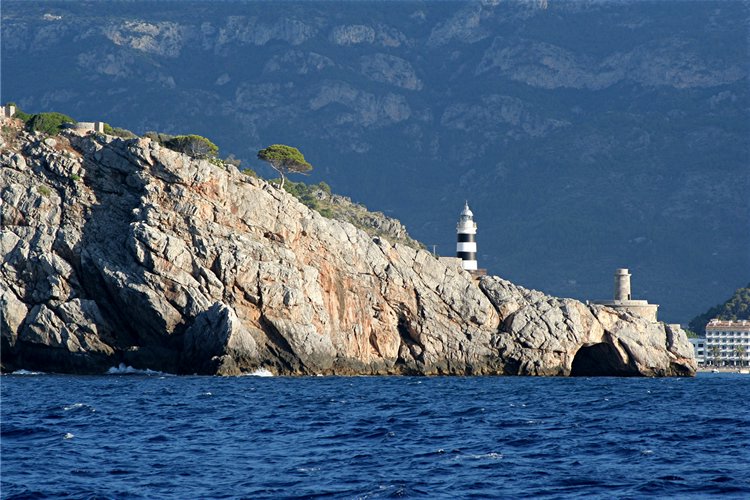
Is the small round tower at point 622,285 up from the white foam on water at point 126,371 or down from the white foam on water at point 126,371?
up

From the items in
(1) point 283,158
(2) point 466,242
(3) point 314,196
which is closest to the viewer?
(2) point 466,242

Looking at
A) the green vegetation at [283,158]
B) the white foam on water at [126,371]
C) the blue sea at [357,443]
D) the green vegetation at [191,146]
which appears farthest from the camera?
the green vegetation at [283,158]

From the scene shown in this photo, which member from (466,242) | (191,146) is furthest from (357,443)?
(191,146)

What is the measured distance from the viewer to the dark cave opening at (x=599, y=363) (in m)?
106

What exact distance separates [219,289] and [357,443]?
3976cm

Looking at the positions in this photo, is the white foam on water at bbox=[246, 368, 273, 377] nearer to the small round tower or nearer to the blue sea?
the blue sea

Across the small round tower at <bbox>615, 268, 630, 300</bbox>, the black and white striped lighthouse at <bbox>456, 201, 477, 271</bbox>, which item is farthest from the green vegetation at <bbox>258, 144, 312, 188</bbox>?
the small round tower at <bbox>615, 268, 630, 300</bbox>

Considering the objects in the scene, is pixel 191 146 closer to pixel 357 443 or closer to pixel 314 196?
pixel 314 196

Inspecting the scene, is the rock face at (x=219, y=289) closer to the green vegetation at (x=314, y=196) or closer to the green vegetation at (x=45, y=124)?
the green vegetation at (x=45, y=124)

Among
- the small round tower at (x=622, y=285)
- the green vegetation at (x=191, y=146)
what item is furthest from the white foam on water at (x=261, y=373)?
the small round tower at (x=622, y=285)

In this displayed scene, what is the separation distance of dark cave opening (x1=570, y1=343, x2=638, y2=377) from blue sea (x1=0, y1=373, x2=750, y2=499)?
27.8m

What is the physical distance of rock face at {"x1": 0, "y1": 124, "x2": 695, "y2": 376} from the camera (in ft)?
285

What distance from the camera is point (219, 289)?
8838cm

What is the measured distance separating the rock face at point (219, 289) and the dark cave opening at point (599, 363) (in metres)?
0.82
